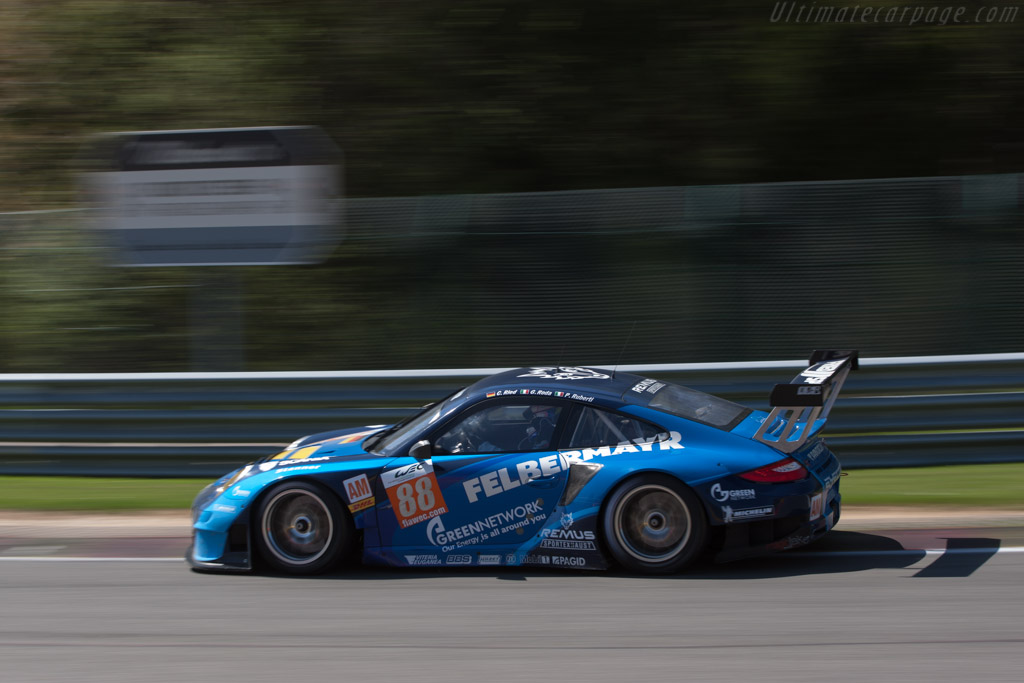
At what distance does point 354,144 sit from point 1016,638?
9.73m

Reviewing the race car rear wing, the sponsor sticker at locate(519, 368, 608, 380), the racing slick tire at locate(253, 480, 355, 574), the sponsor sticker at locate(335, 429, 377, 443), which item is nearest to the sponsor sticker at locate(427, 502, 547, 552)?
the racing slick tire at locate(253, 480, 355, 574)

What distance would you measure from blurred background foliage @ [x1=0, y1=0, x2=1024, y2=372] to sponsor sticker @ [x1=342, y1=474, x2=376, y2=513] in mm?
4300

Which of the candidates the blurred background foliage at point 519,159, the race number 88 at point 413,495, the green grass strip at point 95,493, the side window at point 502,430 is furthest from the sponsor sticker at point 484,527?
the blurred background foliage at point 519,159

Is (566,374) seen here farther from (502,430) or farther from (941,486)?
(941,486)

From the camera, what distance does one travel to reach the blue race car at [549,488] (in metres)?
6.06

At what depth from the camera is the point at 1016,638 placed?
16.4 feet

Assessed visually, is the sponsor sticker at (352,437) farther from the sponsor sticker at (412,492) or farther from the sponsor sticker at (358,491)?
the sponsor sticker at (412,492)

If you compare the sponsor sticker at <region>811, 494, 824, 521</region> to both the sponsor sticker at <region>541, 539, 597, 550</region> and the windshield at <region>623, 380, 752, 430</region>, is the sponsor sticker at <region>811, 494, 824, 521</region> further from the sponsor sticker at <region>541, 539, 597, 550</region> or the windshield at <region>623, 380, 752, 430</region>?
the sponsor sticker at <region>541, 539, 597, 550</region>

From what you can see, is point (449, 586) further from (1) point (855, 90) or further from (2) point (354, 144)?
(1) point (855, 90)

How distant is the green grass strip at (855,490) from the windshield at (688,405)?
176 cm

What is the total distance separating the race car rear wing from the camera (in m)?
6.07

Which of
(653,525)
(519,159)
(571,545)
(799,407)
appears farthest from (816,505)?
(519,159)

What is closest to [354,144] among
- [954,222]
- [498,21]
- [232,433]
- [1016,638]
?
[498,21]

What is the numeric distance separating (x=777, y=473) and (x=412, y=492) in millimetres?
2016
